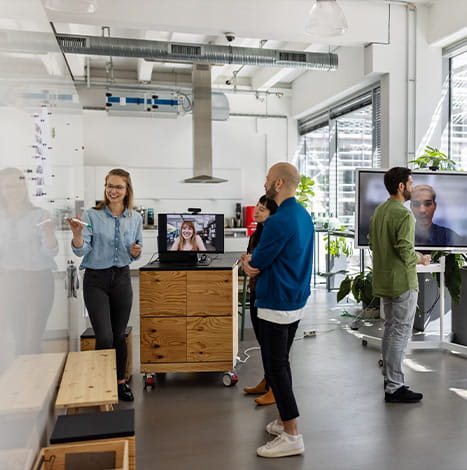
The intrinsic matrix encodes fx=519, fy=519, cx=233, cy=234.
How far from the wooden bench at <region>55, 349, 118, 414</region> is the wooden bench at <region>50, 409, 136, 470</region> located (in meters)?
0.09

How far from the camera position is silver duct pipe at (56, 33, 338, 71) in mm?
6039

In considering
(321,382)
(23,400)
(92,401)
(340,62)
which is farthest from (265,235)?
(340,62)

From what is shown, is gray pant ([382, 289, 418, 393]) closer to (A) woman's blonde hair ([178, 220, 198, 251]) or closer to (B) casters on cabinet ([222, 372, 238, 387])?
(B) casters on cabinet ([222, 372, 238, 387])

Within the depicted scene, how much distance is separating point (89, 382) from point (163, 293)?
1324mm

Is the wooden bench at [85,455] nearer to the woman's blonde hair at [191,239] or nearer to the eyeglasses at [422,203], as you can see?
the woman's blonde hair at [191,239]

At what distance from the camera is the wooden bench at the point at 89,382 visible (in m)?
2.42

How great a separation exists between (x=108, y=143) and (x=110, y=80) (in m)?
1.19

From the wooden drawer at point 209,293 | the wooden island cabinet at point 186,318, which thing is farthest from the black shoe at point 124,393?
the wooden drawer at point 209,293

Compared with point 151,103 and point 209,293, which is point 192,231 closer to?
point 209,293

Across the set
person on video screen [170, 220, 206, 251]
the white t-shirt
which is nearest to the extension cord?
person on video screen [170, 220, 206, 251]

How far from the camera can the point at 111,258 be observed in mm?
3521

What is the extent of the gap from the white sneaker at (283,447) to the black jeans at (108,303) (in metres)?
1.25

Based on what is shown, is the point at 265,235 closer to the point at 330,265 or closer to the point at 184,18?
the point at 184,18

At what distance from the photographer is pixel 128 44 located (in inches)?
245
